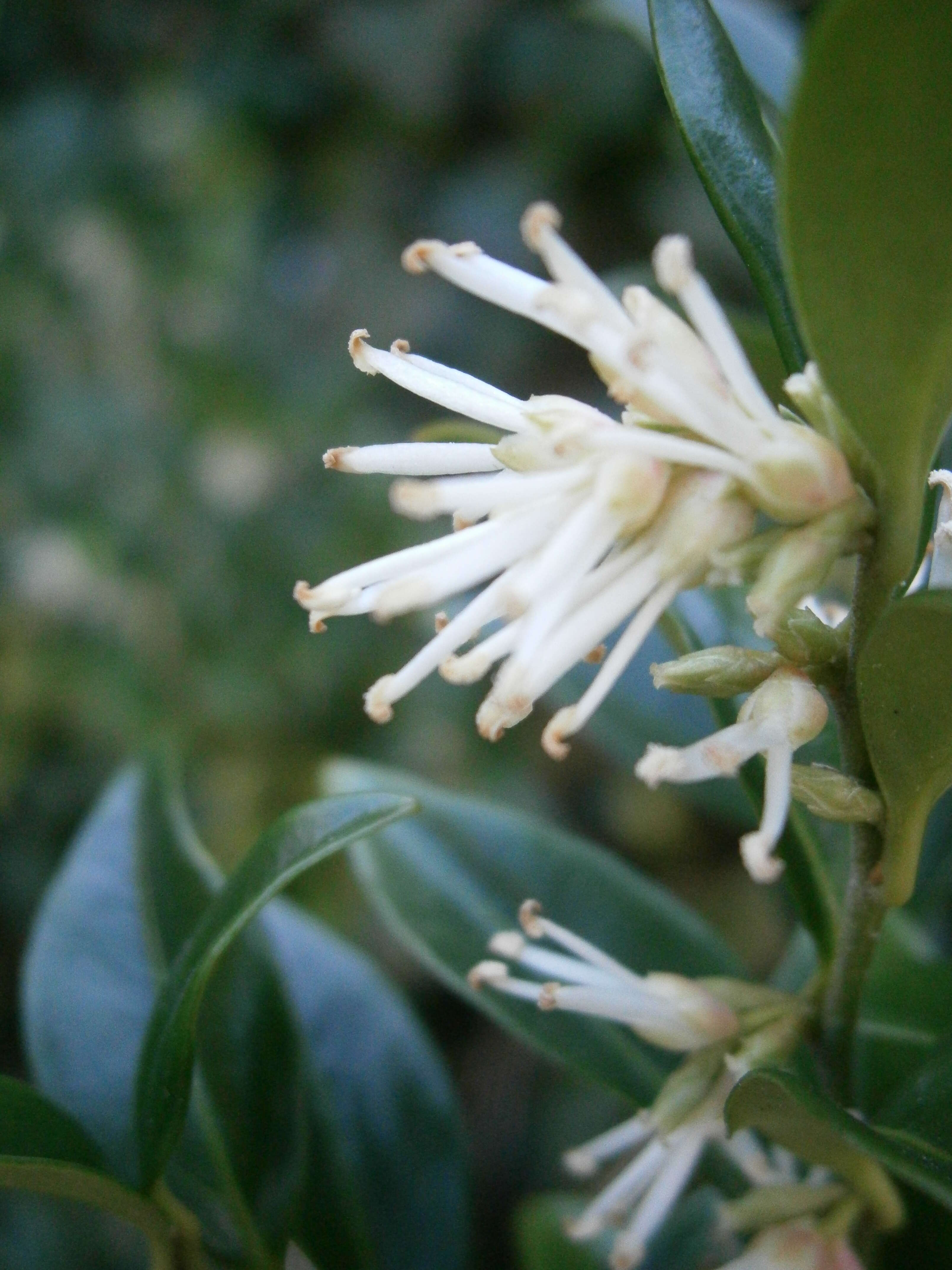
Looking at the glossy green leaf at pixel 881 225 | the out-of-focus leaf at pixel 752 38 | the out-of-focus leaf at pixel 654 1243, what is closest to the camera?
the glossy green leaf at pixel 881 225

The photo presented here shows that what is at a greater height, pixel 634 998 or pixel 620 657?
pixel 620 657

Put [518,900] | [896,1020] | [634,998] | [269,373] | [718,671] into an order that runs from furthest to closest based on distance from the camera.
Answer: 1. [269,373]
2. [518,900]
3. [896,1020]
4. [634,998]
5. [718,671]

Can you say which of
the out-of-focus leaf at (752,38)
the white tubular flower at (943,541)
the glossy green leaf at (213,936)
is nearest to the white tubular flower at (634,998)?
the glossy green leaf at (213,936)

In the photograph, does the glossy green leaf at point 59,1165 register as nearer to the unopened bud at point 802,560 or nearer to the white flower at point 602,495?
the white flower at point 602,495

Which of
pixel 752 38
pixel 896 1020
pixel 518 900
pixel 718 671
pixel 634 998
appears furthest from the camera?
pixel 752 38

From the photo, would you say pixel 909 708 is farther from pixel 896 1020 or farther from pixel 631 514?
pixel 896 1020

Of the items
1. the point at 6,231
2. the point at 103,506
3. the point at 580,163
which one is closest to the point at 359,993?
the point at 103,506

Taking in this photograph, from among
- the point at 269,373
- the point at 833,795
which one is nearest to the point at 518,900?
the point at 833,795
